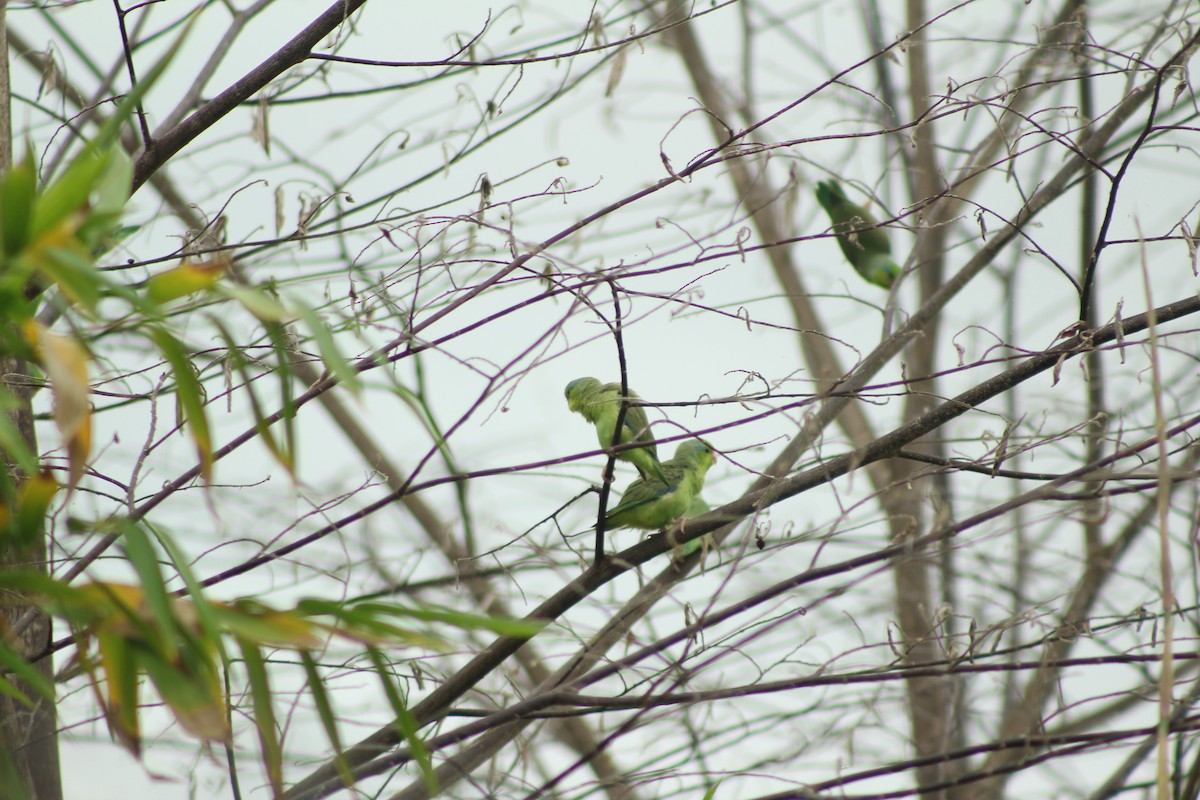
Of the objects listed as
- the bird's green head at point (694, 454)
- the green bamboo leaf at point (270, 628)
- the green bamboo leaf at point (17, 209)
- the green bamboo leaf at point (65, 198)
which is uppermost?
the bird's green head at point (694, 454)

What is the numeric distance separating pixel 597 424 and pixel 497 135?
0.88m

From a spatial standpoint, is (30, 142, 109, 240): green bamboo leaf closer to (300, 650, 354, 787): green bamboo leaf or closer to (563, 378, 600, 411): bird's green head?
(300, 650, 354, 787): green bamboo leaf

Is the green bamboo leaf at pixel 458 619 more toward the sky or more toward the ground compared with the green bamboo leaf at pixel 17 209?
more toward the ground

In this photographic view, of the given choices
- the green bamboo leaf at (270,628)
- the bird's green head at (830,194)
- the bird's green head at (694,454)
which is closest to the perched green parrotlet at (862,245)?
the bird's green head at (830,194)

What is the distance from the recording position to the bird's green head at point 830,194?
13.4 feet

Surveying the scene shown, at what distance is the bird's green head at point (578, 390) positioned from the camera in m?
3.13

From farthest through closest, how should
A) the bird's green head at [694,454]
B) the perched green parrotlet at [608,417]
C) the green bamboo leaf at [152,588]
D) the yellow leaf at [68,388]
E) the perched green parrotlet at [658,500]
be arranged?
the bird's green head at [694,454] → the perched green parrotlet at [658,500] → the perched green parrotlet at [608,417] → the green bamboo leaf at [152,588] → the yellow leaf at [68,388]

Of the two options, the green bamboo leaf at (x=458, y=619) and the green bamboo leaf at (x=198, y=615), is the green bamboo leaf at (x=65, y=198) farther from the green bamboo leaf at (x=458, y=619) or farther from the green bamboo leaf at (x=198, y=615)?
the green bamboo leaf at (x=458, y=619)

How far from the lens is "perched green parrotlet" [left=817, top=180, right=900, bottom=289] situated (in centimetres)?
402

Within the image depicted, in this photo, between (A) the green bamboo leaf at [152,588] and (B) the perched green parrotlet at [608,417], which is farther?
(B) the perched green parrotlet at [608,417]

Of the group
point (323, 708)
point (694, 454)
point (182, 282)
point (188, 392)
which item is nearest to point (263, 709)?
point (323, 708)

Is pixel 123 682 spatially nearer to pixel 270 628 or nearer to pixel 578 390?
pixel 270 628

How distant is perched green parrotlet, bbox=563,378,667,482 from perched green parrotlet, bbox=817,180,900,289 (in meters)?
1.18

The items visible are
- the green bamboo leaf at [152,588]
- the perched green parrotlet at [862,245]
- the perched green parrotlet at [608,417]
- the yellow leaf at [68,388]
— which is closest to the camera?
the yellow leaf at [68,388]
